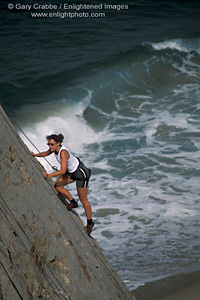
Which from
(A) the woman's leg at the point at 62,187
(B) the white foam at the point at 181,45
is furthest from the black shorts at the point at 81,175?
(B) the white foam at the point at 181,45

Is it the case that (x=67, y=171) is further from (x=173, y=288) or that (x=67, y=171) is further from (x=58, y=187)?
(x=173, y=288)

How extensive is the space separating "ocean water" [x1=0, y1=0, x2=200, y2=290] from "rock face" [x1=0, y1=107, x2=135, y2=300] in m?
3.26

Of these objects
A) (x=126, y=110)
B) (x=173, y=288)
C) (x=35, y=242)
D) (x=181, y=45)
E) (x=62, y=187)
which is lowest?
(x=126, y=110)

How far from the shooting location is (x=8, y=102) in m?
17.9

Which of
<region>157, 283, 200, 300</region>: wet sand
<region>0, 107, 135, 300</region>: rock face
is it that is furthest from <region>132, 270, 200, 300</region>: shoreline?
<region>0, 107, 135, 300</region>: rock face

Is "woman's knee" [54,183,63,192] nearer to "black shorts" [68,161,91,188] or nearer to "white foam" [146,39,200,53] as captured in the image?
"black shorts" [68,161,91,188]

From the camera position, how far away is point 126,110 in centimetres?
1728

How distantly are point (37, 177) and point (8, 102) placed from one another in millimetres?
14813

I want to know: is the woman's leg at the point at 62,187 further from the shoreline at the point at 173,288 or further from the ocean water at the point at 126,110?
the ocean water at the point at 126,110

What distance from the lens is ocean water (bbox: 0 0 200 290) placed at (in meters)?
8.50

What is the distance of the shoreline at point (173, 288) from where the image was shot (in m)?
6.39

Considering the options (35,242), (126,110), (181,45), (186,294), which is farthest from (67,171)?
(181,45)

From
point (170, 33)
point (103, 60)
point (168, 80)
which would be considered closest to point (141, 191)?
point (168, 80)

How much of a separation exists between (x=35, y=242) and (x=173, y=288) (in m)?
4.01
